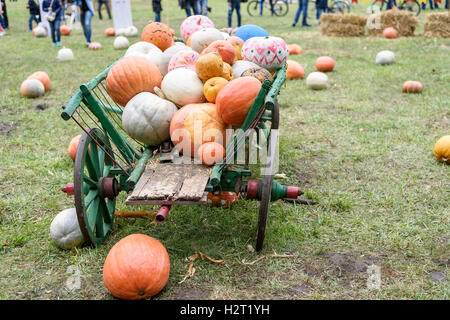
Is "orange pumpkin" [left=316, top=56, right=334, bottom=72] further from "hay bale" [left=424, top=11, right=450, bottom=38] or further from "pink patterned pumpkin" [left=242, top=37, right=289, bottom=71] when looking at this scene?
"hay bale" [left=424, top=11, right=450, bottom=38]

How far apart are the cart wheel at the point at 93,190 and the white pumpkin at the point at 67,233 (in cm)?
11

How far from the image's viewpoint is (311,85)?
777 cm

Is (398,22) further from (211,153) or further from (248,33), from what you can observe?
(211,153)

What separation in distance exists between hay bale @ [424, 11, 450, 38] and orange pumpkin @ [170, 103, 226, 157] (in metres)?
11.3

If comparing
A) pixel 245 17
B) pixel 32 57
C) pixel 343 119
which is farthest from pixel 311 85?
pixel 245 17

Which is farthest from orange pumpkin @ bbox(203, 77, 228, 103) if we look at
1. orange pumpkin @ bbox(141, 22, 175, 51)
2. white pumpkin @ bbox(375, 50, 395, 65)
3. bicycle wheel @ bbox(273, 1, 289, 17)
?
bicycle wheel @ bbox(273, 1, 289, 17)

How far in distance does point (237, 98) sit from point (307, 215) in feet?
4.37

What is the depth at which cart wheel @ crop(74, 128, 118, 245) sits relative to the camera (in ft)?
9.84

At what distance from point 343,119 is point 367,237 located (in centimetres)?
302

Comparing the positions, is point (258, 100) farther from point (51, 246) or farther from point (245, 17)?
point (245, 17)

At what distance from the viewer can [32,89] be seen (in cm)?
728

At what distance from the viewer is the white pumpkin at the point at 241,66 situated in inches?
149

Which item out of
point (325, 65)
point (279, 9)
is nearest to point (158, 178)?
point (325, 65)

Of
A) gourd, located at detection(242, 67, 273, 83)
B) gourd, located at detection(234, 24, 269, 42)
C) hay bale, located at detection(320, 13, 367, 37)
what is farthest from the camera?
hay bale, located at detection(320, 13, 367, 37)
